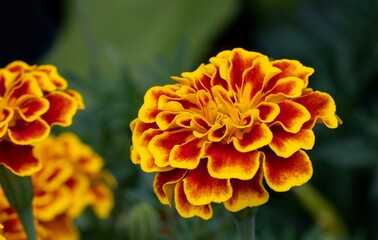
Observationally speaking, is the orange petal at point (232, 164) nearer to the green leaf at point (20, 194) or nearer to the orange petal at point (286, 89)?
the orange petal at point (286, 89)

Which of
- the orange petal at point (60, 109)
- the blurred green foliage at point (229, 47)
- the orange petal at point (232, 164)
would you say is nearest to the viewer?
the orange petal at point (232, 164)

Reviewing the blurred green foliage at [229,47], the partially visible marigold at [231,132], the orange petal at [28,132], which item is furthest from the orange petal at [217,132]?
the blurred green foliage at [229,47]

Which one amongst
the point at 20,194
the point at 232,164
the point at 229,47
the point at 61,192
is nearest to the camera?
the point at 232,164

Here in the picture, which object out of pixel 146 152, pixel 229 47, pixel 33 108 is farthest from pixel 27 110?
pixel 229 47

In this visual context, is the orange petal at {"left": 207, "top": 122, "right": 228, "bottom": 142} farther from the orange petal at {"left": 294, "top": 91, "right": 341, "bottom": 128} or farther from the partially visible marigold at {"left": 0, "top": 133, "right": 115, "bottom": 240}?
the partially visible marigold at {"left": 0, "top": 133, "right": 115, "bottom": 240}

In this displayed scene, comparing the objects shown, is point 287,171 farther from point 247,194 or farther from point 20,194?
point 20,194

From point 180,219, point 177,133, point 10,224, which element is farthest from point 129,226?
point 177,133
